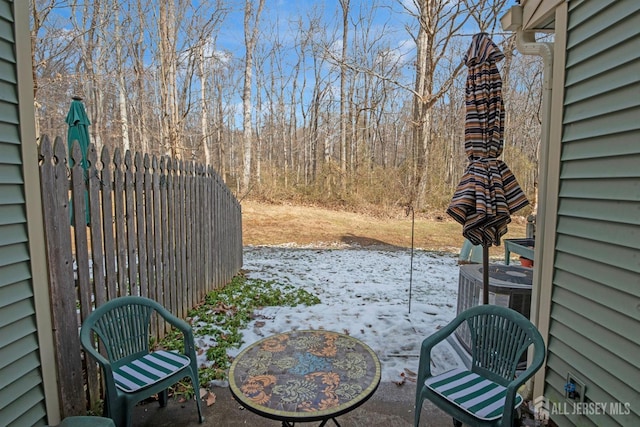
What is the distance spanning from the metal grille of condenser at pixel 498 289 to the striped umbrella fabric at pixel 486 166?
44 cm

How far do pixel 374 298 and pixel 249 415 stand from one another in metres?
2.69

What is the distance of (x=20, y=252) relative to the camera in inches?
71.0

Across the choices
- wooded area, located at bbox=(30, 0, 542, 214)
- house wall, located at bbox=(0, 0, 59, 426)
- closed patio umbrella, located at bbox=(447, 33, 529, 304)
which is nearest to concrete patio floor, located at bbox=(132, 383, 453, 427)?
house wall, located at bbox=(0, 0, 59, 426)

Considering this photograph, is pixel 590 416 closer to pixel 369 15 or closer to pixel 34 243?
pixel 34 243

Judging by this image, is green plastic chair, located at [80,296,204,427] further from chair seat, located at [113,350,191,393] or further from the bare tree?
the bare tree

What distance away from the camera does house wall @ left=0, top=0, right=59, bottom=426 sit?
1.71 m

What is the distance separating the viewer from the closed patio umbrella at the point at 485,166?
2594 millimetres

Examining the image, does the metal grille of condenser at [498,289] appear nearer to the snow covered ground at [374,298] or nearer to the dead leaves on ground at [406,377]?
the snow covered ground at [374,298]

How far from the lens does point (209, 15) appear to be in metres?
11.7

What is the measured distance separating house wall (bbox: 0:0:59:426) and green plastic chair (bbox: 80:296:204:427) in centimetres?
24

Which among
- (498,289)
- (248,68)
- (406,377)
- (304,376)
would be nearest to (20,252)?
(304,376)

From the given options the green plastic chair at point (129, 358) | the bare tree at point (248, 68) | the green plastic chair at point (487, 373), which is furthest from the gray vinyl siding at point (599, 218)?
the bare tree at point (248, 68)

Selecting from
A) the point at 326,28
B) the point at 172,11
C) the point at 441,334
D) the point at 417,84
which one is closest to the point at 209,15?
the point at 172,11

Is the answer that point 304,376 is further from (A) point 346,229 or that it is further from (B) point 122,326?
(A) point 346,229
